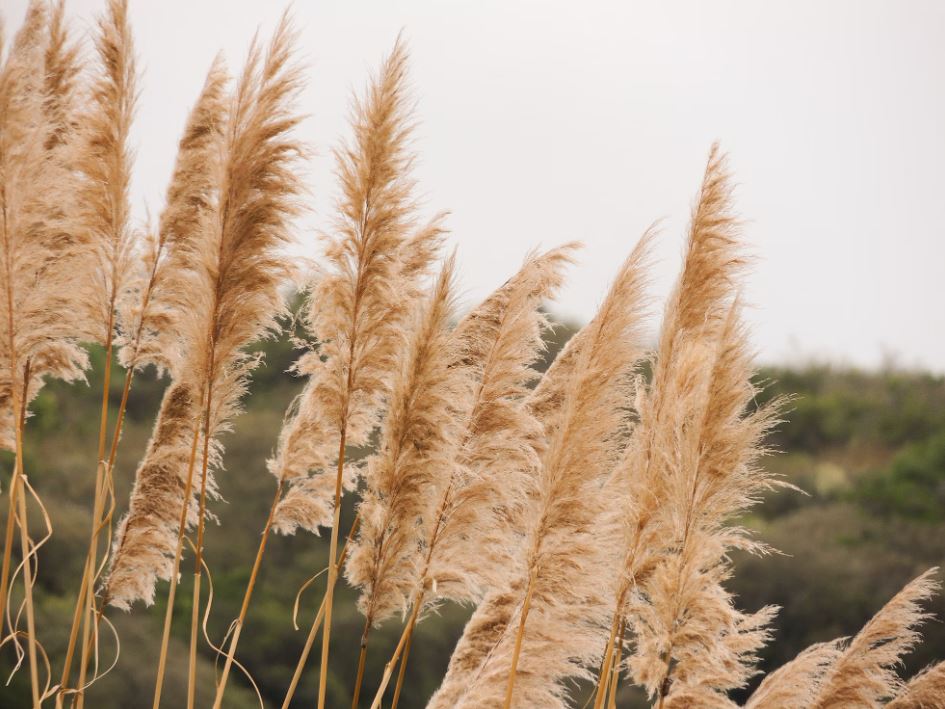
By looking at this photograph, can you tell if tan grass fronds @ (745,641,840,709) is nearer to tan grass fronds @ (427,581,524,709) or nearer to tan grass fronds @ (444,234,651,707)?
tan grass fronds @ (444,234,651,707)

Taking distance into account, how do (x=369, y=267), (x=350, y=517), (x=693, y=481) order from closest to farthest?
(x=693, y=481), (x=369, y=267), (x=350, y=517)

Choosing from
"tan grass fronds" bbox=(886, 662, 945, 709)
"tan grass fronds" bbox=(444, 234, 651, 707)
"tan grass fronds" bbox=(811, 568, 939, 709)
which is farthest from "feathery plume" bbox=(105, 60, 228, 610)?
"tan grass fronds" bbox=(886, 662, 945, 709)

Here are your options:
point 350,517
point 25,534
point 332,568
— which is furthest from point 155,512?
point 350,517

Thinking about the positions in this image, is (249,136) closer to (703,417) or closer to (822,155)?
(703,417)

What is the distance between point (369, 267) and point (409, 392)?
418 mm

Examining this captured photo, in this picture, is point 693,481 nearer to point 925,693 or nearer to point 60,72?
point 925,693

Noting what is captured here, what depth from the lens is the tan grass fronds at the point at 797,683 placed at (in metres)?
3.07

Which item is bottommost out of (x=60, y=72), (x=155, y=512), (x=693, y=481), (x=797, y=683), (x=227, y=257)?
(x=797, y=683)

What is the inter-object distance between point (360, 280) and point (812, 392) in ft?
→ 52.7

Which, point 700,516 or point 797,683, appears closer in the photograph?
A: point 700,516

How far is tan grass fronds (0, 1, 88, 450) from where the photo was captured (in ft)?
9.95

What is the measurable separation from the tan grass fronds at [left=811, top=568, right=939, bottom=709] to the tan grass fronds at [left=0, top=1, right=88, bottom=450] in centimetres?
272

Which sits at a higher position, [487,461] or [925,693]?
[487,461]

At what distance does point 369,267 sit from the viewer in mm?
3014
